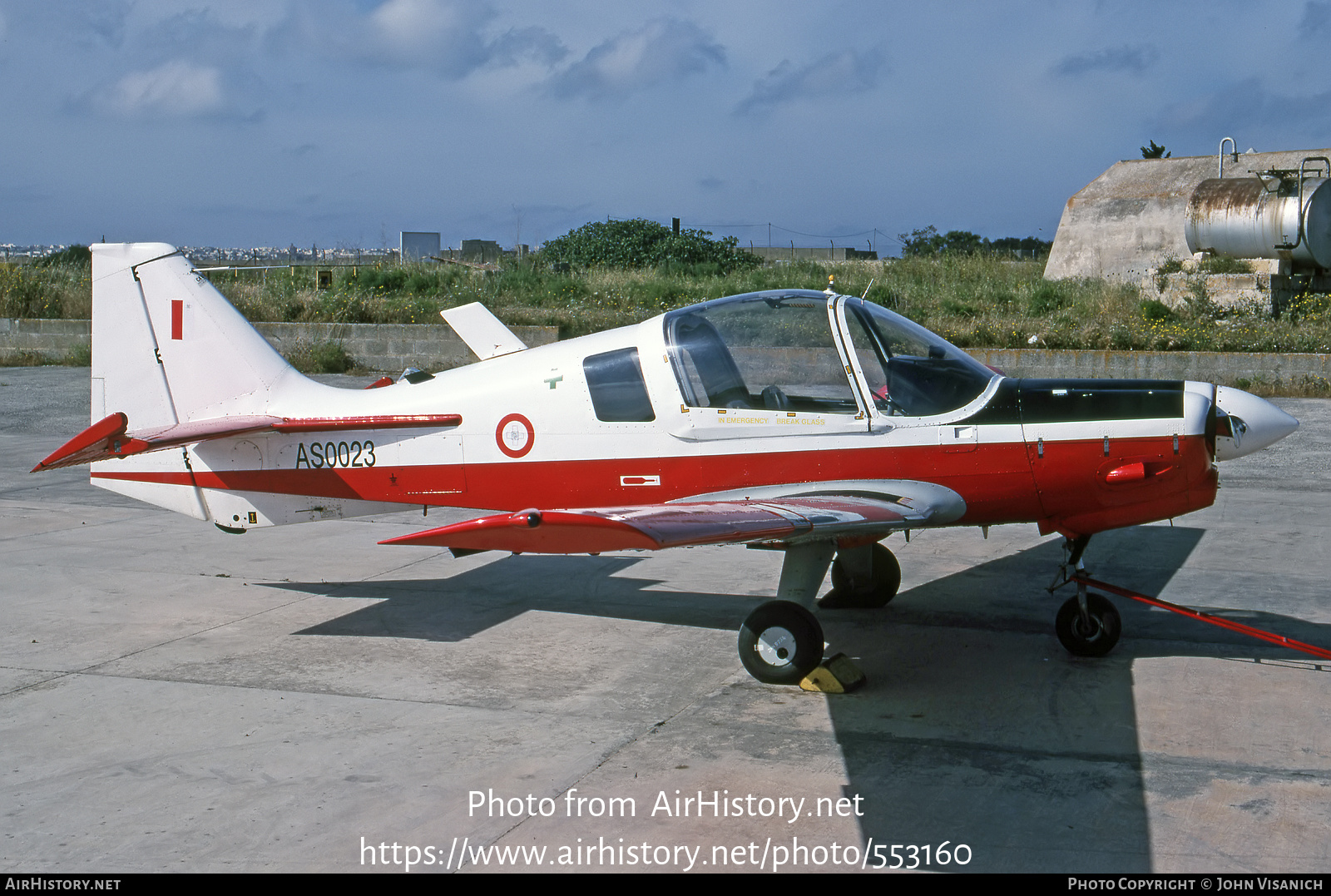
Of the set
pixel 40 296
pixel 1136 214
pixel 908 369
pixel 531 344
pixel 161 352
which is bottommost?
pixel 908 369

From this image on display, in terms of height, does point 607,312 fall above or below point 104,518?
above

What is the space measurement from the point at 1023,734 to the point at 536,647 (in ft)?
9.40

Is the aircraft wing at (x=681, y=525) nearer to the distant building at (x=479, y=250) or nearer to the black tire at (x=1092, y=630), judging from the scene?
the black tire at (x=1092, y=630)

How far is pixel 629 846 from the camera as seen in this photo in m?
4.15

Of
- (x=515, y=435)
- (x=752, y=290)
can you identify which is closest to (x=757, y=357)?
(x=515, y=435)

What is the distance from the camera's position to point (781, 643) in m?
5.95

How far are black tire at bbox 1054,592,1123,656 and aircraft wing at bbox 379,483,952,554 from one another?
1184mm

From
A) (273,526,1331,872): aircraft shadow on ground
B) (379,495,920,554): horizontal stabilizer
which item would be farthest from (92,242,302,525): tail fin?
(379,495,920,554): horizontal stabilizer

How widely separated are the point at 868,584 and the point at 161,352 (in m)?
5.04

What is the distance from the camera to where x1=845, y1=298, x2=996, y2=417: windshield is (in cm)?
646

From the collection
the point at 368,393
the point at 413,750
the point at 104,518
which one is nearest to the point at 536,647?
the point at 413,750

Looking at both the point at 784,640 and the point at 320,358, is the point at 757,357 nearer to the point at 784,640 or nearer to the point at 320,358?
the point at 784,640

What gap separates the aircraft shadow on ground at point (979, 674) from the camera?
170 inches
